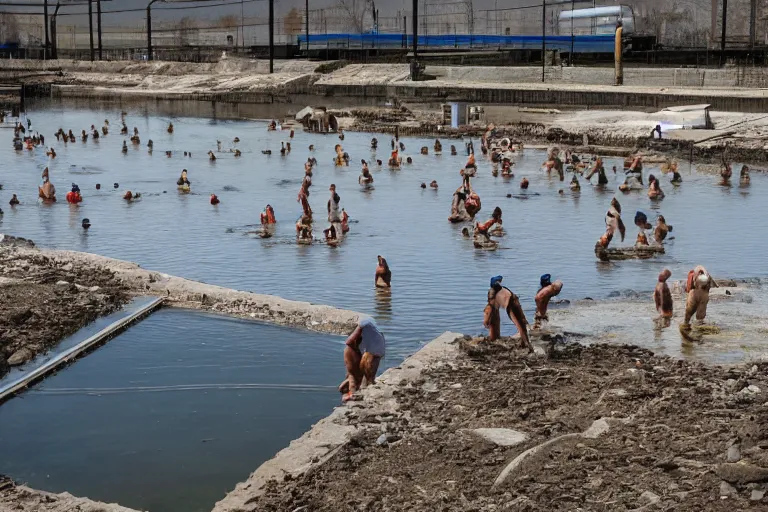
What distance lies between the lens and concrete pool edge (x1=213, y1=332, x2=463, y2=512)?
8.88 metres

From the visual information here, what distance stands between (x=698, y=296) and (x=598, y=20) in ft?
209

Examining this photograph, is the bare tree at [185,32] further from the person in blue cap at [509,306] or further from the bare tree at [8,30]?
the person in blue cap at [509,306]

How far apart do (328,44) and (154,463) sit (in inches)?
2956

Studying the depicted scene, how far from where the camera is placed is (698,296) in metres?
13.7

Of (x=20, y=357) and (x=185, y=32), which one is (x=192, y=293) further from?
(x=185, y=32)

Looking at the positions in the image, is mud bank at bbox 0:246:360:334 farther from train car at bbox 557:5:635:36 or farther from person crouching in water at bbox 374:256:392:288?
train car at bbox 557:5:635:36

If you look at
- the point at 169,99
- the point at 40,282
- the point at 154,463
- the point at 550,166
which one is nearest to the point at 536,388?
the point at 154,463

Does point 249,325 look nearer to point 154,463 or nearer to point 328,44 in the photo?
point 154,463

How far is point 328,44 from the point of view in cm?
8319

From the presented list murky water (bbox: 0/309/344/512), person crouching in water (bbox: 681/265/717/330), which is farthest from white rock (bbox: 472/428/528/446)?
person crouching in water (bbox: 681/265/717/330)

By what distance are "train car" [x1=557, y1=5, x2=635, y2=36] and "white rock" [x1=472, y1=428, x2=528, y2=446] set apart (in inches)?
2493

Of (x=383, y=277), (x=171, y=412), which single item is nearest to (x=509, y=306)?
(x=171, y=412)

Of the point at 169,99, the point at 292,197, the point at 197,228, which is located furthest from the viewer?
the point at 169,99

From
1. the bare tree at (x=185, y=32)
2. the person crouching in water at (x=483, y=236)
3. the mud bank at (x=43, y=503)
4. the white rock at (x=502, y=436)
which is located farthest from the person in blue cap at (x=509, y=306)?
the bare tree at (x=185, y=32)
